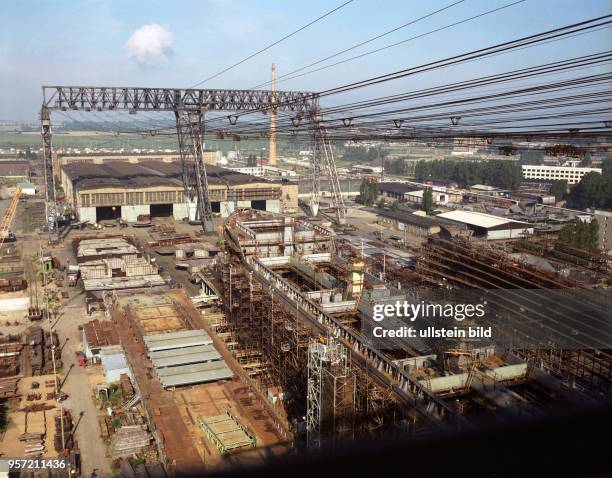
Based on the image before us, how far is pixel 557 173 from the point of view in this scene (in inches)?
947

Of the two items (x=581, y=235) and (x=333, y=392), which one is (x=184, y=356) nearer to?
(x=333, y=392)

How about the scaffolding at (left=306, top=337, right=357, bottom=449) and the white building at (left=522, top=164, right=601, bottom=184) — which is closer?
the scaffolding at (left=306, top=337, right=357, bottom=449)

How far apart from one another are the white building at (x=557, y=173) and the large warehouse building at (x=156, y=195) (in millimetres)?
11363

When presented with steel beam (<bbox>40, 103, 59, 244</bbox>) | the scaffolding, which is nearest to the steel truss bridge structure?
steel beam (<bbox>40, 103, 59, 244</bbox>)

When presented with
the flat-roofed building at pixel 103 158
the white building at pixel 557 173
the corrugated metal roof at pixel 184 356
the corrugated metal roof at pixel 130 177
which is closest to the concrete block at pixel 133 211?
the corrugated metal roof at pixel 130 177

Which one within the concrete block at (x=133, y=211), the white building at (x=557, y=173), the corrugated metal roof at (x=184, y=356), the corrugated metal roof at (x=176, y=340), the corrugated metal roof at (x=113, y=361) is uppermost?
the white building at (x=557, y=173)

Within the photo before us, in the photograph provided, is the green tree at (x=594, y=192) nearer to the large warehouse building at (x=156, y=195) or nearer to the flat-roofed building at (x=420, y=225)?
the flat-roofed building at (x=420, y=225)

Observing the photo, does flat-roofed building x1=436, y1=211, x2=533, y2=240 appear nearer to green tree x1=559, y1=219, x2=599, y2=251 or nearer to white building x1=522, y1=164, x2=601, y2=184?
green tree x1=559, y1=219, x2=599, y2=251

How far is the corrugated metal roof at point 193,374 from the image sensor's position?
520cm

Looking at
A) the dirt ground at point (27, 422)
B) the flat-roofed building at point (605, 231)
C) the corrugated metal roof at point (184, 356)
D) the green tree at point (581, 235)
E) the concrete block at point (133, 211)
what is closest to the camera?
the dirt ground at point (27, 422)

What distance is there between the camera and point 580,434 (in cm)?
65

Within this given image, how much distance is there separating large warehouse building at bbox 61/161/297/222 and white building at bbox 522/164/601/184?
1136 centimetres

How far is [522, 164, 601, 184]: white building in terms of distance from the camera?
22.5 m

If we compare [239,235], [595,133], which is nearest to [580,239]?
[239,235]
